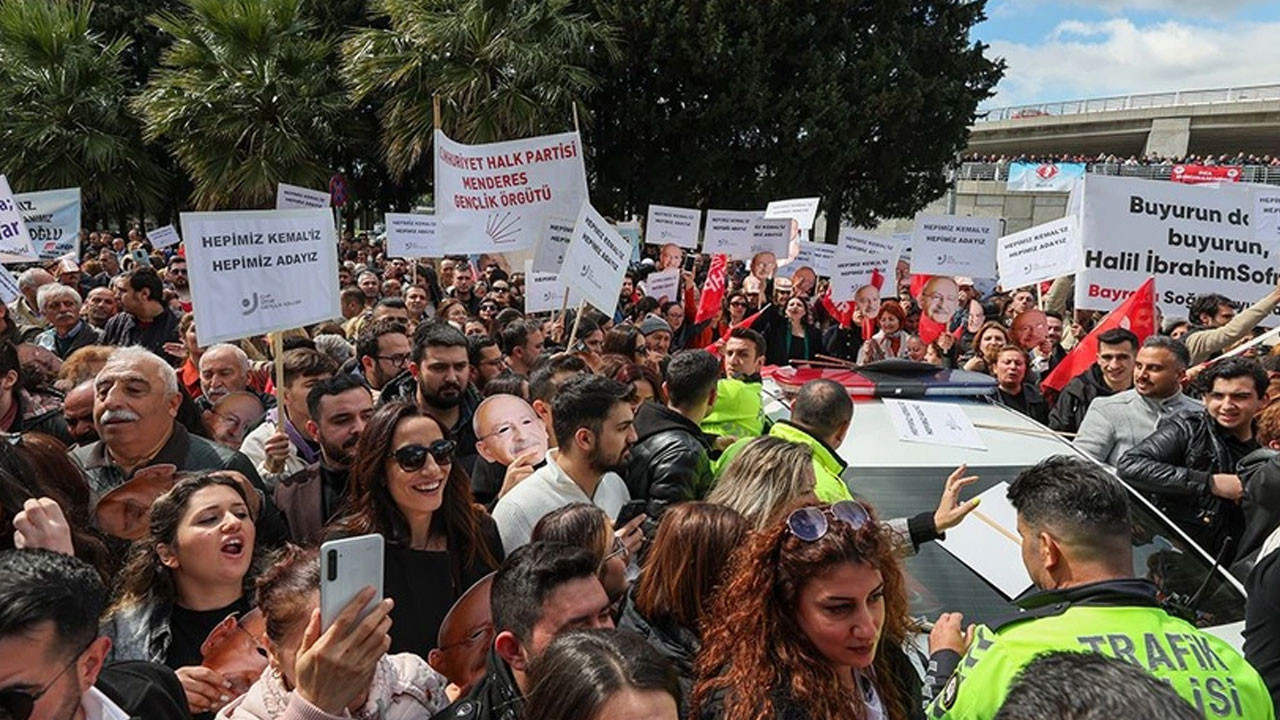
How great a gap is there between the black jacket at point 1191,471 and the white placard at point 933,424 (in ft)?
2.81

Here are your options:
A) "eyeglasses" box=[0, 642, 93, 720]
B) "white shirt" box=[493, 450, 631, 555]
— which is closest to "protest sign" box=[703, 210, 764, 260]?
"white shirt" box=[493, 450, 631, 555]

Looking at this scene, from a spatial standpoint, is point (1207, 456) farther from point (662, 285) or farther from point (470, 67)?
point (470, 67)

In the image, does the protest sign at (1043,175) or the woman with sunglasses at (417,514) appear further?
the protest sign at (1043,175)

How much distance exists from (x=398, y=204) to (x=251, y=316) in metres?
26.1

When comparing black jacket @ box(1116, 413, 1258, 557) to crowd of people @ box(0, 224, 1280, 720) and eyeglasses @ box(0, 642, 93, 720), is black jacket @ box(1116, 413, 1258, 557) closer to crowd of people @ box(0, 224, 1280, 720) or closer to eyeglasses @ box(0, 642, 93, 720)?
crowd of people @ box(0, 224, 1280, 720)

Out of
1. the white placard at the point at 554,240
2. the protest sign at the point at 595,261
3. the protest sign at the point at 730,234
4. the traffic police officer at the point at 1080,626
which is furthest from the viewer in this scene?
the protest sign at the point at 730,234

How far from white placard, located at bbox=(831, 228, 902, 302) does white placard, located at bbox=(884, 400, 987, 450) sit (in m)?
5.70

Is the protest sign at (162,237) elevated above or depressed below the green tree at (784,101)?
below

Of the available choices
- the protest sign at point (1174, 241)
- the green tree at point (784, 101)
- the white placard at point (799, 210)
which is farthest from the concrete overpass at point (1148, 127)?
the protest sign at point (1174, 241)

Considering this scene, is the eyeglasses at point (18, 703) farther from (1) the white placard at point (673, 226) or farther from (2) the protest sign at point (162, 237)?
(2) the protest sign at point (162, 237)

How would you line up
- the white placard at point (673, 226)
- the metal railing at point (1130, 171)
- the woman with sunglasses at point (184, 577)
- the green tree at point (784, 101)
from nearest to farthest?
1. the woman with sunglasses at point (184, 577)
2. the white placard at point (673, 226)
3. the green tree at point (784, 101)
4. the metal railing at point (1130, 171)

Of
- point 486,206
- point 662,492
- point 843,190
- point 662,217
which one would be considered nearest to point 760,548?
point 662,492

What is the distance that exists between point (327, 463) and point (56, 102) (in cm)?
2092

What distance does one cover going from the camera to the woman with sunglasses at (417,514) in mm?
2838
